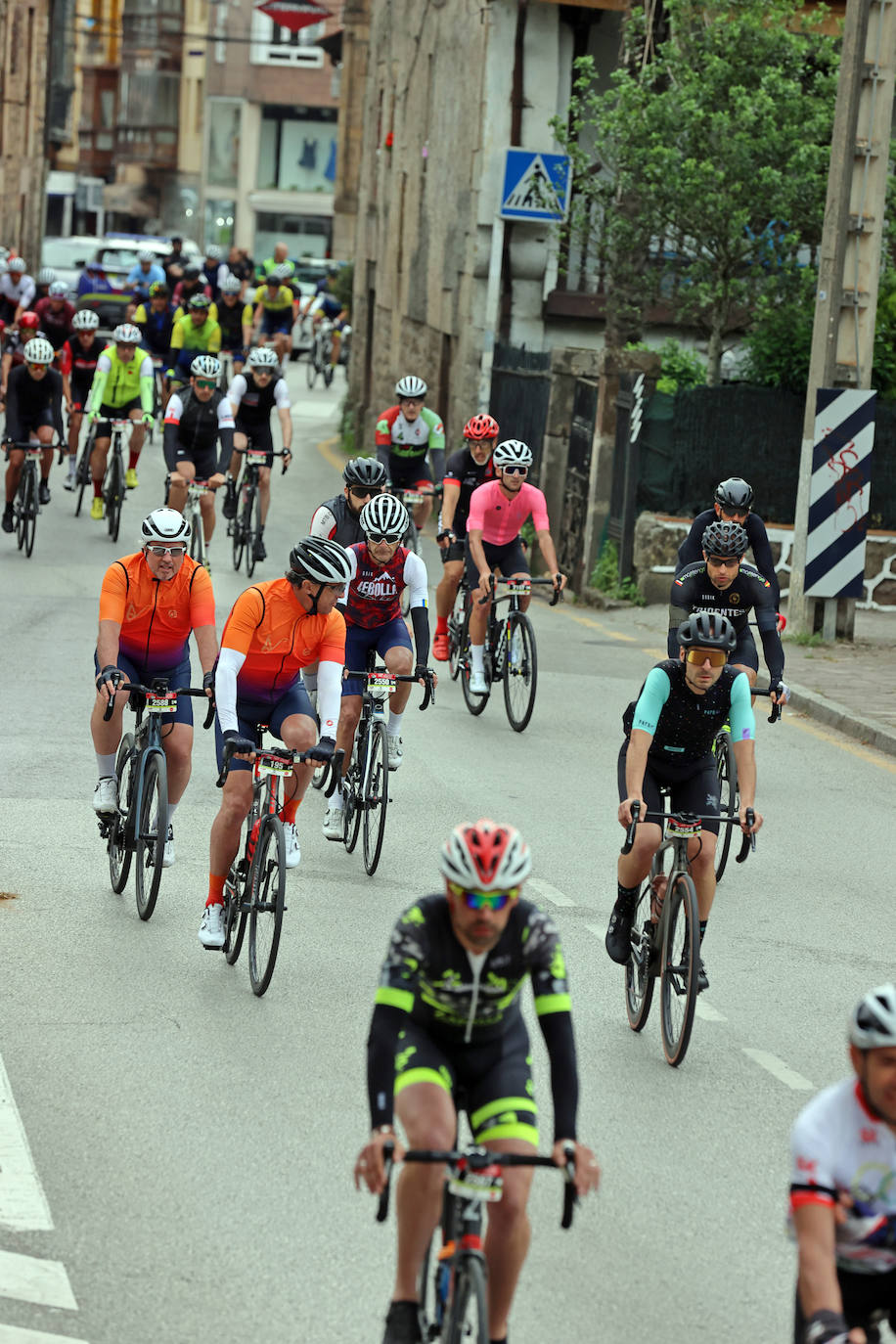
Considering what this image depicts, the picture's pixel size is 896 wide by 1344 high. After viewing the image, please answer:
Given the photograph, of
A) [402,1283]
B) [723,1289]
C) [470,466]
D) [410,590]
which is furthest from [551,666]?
[402,1283]

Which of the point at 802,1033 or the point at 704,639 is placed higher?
the point at 704,639

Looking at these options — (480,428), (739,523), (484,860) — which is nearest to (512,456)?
(480,428)

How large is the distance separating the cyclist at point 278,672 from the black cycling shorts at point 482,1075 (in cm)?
362

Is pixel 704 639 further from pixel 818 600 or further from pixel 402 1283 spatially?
pixel 818 600

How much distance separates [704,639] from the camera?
8281mm

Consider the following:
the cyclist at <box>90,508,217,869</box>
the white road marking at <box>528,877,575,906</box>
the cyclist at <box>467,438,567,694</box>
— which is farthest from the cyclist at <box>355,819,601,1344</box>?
the cyclist at <box>467,438,567,694</box>

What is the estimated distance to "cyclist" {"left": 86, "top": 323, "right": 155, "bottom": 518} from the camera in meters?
22.3

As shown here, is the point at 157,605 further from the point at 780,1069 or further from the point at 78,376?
the point at 78,376

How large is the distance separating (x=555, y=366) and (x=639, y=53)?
159 inches

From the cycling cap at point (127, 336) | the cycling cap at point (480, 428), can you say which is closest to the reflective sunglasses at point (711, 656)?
the cycling cap at point (480, 428)

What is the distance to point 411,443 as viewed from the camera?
1966cm

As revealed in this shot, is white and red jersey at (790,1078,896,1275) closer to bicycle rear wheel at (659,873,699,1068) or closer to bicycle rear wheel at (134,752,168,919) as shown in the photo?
bicycle rear wheel at (659,873,699,1068)

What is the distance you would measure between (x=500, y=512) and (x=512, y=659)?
3.72 ft

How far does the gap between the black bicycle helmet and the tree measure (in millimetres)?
11708
